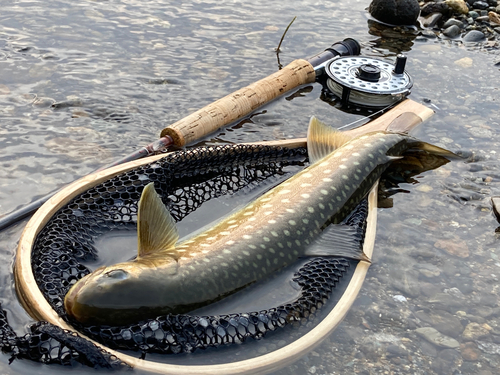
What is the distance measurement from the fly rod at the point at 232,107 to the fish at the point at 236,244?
123 cm

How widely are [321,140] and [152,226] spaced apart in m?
2.44

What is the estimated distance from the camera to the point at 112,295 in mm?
3012

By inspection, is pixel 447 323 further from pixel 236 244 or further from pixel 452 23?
pixel 452 23

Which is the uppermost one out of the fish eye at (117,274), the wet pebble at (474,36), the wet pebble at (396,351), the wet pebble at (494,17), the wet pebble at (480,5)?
the wet pebble at (480,5)

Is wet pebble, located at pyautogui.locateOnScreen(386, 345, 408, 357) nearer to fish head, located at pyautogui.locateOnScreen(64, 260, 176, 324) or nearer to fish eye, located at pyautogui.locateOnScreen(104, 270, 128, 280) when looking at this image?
fish head, located at pyautogui.locateOnScreen(64, 260, 176, 324)

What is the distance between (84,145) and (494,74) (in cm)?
650

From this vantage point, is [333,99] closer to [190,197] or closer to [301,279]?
[190,197]

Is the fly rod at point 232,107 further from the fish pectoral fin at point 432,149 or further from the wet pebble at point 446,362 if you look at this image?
the wet pebble at point 446,362

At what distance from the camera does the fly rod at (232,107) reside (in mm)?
5070

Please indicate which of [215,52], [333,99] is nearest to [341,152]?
[333,99]

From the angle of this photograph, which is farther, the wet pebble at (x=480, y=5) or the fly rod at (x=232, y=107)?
Answer: the wet pebble at (x=480, y=5)

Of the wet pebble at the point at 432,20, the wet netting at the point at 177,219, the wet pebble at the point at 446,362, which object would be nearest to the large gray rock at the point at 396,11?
the wet pebble at the point at 432,20

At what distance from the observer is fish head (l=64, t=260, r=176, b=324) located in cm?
299

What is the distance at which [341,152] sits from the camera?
4965 mm
